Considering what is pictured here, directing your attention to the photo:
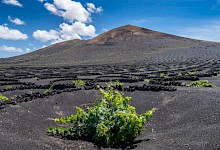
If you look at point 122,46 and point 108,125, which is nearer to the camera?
point 108,125

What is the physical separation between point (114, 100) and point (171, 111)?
340 cm

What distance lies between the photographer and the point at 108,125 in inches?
367

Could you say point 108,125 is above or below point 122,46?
below

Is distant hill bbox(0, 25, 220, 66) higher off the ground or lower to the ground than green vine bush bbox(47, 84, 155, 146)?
higher

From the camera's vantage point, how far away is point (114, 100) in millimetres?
10242

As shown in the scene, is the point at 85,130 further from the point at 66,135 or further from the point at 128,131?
the point at 128,131

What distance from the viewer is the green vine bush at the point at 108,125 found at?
9.16m

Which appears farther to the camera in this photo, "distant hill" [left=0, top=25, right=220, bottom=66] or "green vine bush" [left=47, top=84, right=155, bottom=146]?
"distant hill" [left=0, top=25, right=220, bottom=66]

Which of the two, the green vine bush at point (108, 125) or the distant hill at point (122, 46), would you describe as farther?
the distant hill at point (122, 46)

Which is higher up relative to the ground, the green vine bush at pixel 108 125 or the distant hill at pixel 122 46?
the distant hill at pixel 122 46

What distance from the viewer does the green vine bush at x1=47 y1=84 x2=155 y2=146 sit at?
30.1 ft

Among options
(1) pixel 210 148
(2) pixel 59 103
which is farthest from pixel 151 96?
(1) pixel 210 148

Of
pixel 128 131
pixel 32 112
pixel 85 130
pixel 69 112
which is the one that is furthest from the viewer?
pixel 69 112

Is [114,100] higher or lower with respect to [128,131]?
higher
